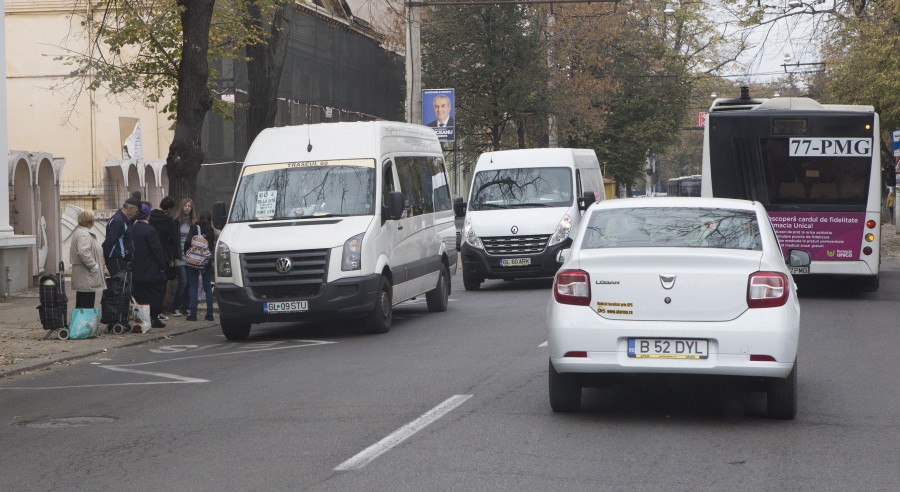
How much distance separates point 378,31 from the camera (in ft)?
153

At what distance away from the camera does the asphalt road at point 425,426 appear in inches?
266

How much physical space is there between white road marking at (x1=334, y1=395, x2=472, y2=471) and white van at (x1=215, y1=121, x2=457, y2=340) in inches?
202

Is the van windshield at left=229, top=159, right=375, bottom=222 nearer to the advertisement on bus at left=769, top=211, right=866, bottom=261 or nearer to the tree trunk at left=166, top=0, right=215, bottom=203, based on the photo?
the tree trunk at left=166, top=0, right=215, bottom=203

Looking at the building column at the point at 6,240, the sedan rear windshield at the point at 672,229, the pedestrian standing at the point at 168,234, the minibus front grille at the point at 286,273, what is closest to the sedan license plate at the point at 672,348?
the sedan rear windshield at the point at 672,229

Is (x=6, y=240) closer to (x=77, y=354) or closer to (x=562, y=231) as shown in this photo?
(x=77, y=354)

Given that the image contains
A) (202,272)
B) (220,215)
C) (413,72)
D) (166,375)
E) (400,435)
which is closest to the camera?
(400,435)

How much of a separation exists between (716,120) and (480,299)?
470 centimetres

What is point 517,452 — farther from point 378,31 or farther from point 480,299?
point 378,31

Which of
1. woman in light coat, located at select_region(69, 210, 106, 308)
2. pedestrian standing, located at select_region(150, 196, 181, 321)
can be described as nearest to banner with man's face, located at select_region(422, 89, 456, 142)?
pedestrian standing, located at select_region(150, 196, 181, 321)

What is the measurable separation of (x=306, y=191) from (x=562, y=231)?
24.4 feet

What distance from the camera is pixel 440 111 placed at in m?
29.2

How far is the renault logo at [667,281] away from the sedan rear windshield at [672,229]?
432 mm

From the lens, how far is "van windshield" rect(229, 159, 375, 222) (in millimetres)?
15125

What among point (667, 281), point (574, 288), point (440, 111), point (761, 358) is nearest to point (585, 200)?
point (440, 111)
